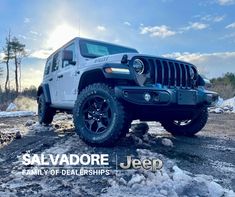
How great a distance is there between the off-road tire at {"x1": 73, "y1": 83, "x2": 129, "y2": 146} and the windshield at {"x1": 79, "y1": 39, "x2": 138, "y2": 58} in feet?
4.70

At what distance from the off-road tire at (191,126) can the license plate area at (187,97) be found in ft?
3.47

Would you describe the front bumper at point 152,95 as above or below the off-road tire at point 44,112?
above

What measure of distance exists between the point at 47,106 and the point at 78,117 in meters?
3.47

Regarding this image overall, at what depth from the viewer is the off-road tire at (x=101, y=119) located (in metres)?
4.18

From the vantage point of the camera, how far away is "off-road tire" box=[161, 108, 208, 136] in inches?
231

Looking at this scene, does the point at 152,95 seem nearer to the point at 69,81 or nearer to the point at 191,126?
the point at 191,126

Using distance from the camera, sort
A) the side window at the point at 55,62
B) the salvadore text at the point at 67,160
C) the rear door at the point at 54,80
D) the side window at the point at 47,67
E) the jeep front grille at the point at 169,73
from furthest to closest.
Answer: the side window at the point at 47,67 < the side window at the point at 55,62 < the rear door at the point at 54,80 < the jeep front grille at the point at 169,73 < the salvadore text at the point at 67,160

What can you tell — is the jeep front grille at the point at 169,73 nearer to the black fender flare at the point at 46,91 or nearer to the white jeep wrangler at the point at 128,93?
the white jeep wrangler at the point at 128,93

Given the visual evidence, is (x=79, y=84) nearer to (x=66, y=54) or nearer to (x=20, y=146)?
(x=66, y=54)

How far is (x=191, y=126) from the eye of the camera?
6.10 metres

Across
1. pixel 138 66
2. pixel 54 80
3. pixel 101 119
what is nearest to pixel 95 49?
pixel 54 80

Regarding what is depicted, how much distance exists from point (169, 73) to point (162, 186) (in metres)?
2.23

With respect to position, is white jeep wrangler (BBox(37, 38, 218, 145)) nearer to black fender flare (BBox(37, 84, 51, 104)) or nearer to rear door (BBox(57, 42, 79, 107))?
rear door (BBox(57, 42, 79, 107))

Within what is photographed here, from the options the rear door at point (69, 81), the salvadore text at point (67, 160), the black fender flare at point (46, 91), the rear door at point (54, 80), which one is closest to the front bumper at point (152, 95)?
the salvadore text at point (67, 160)
